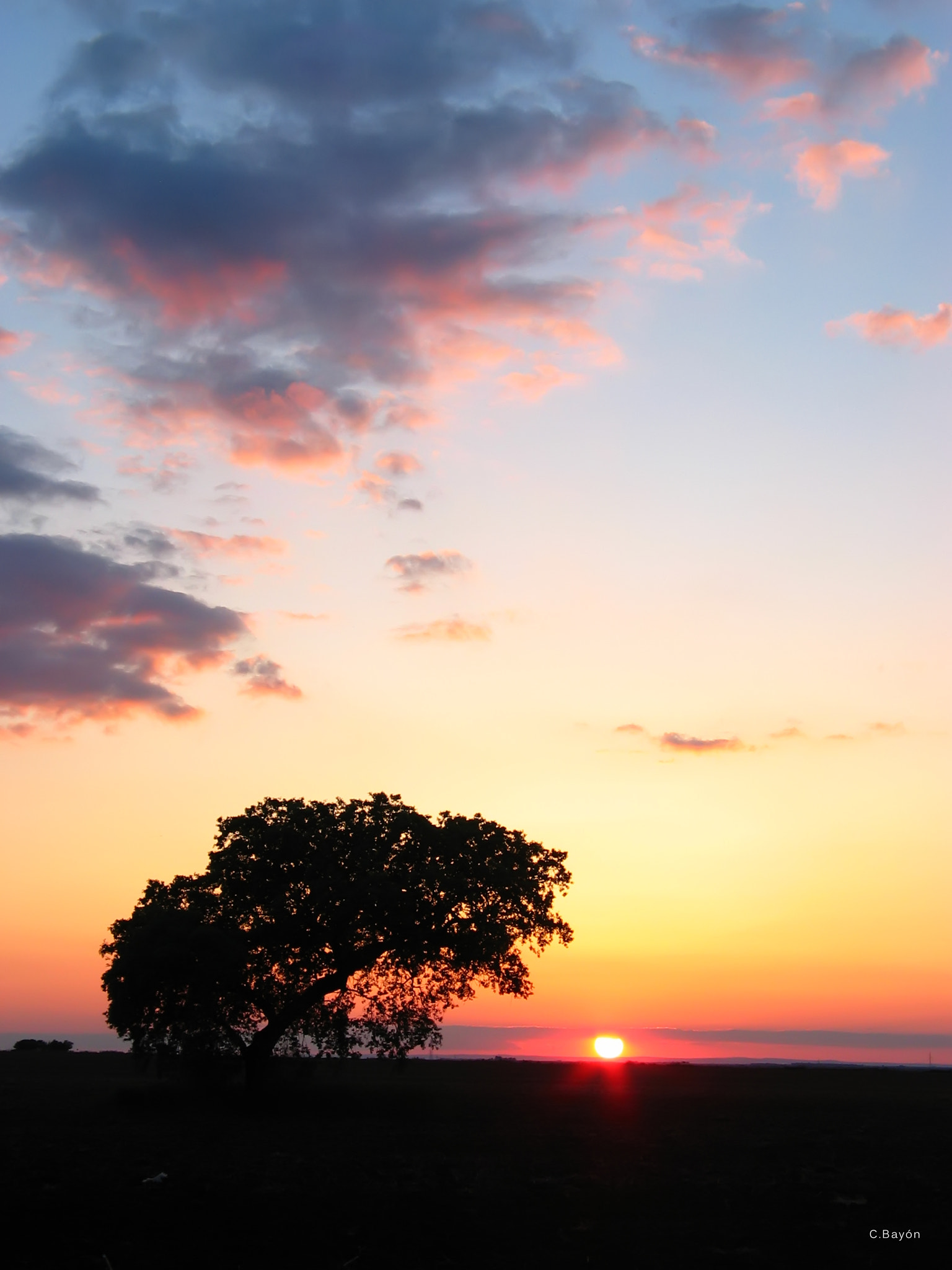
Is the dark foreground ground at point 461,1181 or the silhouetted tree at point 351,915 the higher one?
the silhouetted tree at point 351,915

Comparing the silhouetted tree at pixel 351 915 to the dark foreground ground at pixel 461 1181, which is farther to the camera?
the silhouetted tree at pixel 351 915

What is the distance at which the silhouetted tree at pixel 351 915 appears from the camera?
38531 mm

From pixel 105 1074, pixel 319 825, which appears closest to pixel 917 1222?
pixel 319 825

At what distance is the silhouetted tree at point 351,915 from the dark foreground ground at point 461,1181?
280 cm

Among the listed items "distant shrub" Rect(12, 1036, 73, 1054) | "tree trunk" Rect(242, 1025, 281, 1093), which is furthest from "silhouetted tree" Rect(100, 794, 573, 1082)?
"distant shrub" Rect(12, 1036, 73, 1054)

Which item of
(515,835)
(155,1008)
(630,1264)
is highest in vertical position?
(515,835)

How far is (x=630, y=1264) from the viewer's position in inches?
786

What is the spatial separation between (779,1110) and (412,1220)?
2016 centimetres

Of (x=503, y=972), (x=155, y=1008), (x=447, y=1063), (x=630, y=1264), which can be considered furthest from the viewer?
(x=447, y=1063)

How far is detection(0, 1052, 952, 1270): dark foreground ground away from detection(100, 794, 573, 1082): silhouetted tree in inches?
110

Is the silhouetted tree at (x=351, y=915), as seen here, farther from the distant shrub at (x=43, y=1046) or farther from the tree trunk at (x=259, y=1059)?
the distant shrub at (x=43, y=1046)

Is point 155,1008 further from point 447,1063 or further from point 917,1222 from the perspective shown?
point 447,1063

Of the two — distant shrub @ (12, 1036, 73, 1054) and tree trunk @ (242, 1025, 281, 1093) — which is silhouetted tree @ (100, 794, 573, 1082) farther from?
distant shrub @ (12, 1036, 73, 1054)

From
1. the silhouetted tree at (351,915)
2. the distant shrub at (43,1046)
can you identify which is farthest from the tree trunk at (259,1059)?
the distant shrub at (43,1046)
